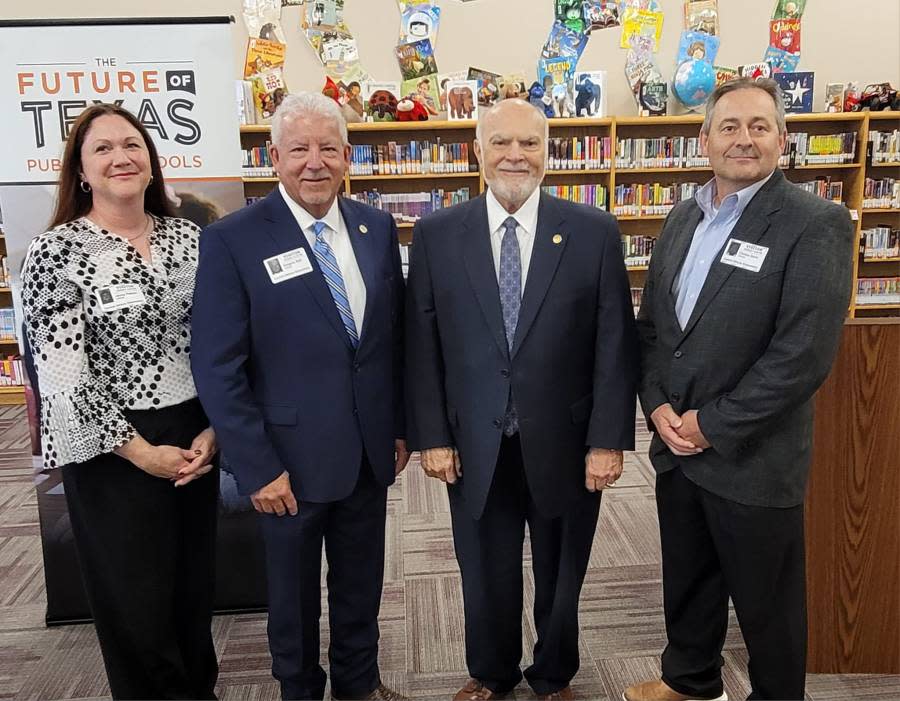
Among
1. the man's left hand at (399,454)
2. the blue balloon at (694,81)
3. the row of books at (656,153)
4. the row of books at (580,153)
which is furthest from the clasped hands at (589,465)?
the blue balloon at (694,81)

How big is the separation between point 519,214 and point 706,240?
486 mm

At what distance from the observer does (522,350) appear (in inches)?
69.7

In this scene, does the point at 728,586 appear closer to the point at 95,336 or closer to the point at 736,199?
the point at 736,199

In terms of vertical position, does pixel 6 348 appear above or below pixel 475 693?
above

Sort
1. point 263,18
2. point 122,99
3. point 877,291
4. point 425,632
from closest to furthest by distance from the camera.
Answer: point 122,99 → point 425,632 → point 263,18 → point 877,291

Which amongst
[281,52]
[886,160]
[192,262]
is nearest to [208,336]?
[192,262]

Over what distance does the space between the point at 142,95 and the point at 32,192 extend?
51 centimetres

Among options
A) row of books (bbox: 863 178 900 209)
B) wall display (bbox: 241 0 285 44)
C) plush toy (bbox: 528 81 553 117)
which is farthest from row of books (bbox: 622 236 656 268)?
wall display (bbox: 241 0 285 44)

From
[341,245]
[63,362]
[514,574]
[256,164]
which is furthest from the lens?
[256,164]

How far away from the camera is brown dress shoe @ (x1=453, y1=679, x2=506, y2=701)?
204 centimetres

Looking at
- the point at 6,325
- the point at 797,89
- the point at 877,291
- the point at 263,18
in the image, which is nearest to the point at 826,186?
the point at 797,89

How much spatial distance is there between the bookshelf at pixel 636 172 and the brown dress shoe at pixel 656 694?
14.7ft

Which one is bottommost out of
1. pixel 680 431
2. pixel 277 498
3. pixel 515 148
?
pixel 277 498

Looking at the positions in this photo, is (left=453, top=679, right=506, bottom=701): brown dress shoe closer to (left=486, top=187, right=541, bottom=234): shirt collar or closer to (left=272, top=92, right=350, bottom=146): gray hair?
(left=486, top=187, right=541, bottom=234): shirt collar
